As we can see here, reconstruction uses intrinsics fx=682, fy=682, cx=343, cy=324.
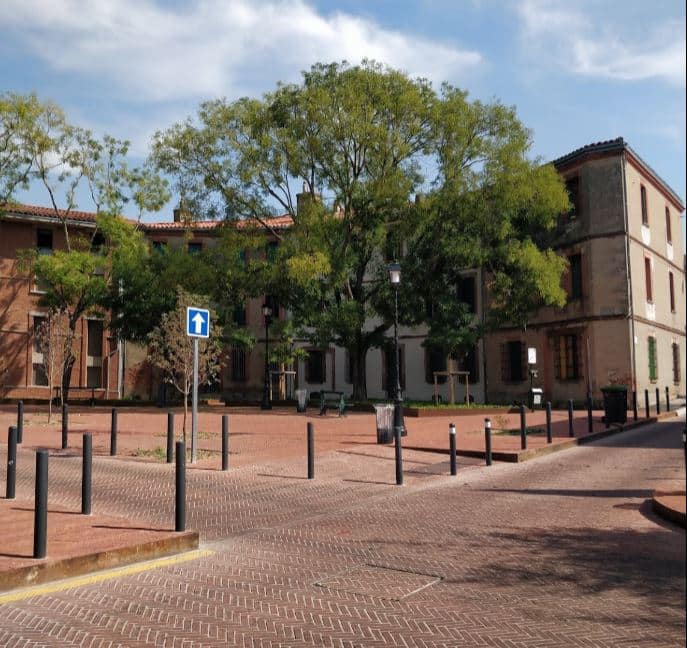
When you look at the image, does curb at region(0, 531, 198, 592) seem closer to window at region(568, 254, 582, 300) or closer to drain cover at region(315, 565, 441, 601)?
drain cover at region(315, 565, 441, 601)

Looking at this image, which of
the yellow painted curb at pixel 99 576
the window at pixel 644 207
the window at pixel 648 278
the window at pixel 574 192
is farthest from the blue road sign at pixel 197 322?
the window at pixel 644 207

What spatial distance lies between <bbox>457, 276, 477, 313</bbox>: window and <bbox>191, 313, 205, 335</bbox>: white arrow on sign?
85.6 ft

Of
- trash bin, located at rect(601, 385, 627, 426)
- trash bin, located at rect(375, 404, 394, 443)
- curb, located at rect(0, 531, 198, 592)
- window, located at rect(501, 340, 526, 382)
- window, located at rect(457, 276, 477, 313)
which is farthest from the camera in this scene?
window, located at rect(457, 276, 477, 313)

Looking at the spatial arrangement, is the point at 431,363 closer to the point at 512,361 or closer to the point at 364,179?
the point at 512,361

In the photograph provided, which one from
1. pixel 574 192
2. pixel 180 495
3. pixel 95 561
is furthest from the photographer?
pixel 574 192

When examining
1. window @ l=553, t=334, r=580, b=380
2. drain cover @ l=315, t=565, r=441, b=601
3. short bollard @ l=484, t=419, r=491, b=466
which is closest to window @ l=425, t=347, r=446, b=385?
window @ l=553, t=334, r=580, b=380

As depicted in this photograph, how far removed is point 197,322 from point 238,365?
31.8 m

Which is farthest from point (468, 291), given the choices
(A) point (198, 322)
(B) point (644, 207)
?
(A) point (198, 322)

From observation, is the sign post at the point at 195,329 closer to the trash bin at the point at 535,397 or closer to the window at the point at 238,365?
the trash bin at the point at 535,397

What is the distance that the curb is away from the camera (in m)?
5.67

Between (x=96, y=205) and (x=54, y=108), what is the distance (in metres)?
4.74

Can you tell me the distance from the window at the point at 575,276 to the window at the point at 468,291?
6879 mm

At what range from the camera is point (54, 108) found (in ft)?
105

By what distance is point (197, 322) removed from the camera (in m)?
12.3
